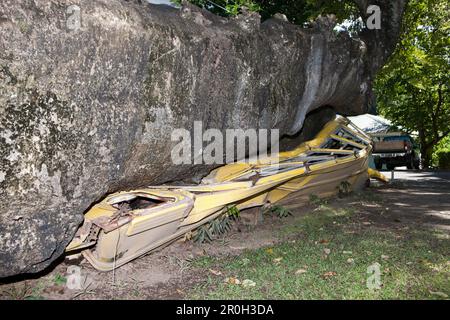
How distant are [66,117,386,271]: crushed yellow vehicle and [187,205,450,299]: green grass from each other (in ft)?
2.32

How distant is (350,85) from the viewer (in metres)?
8.38

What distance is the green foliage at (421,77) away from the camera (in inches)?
495

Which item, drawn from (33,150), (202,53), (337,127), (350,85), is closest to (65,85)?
(33,150)

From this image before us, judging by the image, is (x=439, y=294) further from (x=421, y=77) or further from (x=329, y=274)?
(x=421, y=77)

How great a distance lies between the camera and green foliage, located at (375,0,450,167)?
1258 cm

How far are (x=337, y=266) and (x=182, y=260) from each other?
77.2 inches

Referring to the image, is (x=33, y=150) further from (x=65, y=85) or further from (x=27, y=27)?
(x=27, y=27)

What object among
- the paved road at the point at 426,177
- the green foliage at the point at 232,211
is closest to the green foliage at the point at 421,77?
the paved road at the point at 426,177

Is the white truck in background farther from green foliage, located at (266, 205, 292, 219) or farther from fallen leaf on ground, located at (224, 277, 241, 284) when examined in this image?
fallen leaf on ground, located at (224, 277, 241, 284)

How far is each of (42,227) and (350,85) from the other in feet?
21.3

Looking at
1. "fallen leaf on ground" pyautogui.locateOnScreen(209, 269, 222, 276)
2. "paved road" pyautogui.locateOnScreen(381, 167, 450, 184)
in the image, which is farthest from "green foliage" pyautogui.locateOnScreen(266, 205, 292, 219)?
"paved road" pyautogui.locateOnScreen(381, 167, 450, 184)

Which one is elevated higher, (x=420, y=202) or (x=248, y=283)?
(x=420, y=202)

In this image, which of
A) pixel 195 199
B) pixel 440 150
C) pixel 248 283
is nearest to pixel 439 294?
pixel 248 283

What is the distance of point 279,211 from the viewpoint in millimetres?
7496
